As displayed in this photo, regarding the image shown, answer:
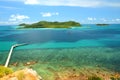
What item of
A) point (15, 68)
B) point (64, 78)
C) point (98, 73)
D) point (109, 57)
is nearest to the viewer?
point (64, 78)

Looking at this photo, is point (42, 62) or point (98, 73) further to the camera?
point (42, 62)

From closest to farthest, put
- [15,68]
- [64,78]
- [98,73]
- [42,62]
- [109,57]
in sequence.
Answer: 1. [64,78]
2. [98,73]
3. [15,68]
4. [42,62]
5. [109,57]

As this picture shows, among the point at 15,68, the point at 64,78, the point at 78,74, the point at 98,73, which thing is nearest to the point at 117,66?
the point at 98,73

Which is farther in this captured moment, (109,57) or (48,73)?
(109,57)

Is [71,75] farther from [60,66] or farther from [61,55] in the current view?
[61,55]

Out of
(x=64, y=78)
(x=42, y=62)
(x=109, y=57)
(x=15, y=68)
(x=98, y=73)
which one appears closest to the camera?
(x=64, y=78)

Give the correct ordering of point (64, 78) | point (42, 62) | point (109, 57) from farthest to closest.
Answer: point (109, 57)
point (42, 62)
point (64, 78)

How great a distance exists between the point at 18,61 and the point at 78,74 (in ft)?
43.2

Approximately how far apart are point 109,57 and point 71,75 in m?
13.9

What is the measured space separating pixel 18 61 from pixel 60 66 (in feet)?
28.0

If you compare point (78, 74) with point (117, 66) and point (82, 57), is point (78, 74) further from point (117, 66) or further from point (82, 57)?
point (82, 57)

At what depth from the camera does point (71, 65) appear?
37000 mm

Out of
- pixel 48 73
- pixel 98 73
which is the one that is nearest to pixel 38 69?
pixel 48 73

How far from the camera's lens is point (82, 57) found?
4344 centimetres
